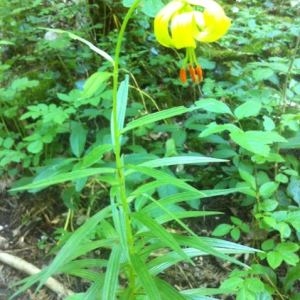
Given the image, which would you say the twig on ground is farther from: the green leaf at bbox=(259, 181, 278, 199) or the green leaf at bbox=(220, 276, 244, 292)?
Answer: the green leaf at bbox=(259, 181, 278, 199)

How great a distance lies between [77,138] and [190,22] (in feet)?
3.28

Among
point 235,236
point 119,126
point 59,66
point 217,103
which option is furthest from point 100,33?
point 119,126

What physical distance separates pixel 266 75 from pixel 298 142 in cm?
24

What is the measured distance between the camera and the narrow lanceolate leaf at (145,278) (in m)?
1.06

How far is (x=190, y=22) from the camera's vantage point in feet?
2.72

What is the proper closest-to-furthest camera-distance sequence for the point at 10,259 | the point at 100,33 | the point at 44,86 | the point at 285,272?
the point at 285,272 → the point at 10,259 → the point at 44,86 → the point at 100,33

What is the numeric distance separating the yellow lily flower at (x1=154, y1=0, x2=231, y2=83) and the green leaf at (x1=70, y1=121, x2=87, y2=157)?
900mm

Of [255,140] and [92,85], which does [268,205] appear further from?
[92,85]

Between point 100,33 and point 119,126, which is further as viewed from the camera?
point 100,33

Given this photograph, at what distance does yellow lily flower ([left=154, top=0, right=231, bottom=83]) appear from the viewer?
824 mm

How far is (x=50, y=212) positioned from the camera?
6.55 ft

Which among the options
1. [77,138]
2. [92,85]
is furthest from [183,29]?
[77,138]

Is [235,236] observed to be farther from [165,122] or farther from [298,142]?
[165,122]

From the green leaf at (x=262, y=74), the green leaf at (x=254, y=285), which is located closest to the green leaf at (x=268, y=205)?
the green leaf at (x=254, y=285)
